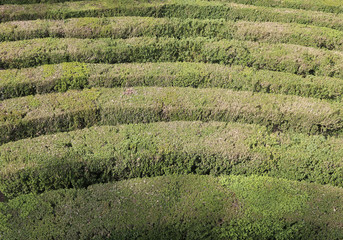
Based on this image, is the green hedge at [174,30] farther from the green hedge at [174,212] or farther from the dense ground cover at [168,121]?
the green hedge at [174,212]

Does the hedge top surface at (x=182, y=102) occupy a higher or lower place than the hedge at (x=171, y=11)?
lower

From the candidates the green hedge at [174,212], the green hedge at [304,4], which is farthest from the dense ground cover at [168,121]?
the green hedge at [304,4]

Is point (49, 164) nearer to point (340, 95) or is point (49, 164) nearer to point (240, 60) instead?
point (240, 60)

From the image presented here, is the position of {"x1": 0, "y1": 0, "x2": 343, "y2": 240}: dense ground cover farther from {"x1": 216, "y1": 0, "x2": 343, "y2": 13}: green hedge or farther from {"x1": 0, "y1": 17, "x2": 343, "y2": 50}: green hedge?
{"x1": 216, "y1": 0, "x2": 343, "y2": 13}: green hedge

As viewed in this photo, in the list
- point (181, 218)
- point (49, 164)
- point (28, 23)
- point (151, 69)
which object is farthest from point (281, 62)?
point (28, 23)

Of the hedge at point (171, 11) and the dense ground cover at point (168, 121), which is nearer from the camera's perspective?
the dense ground cover at point (168, 121)

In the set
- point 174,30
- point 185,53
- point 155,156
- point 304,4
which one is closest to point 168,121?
point 155,156
